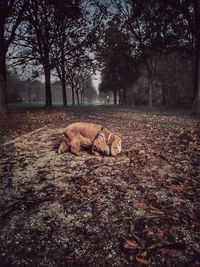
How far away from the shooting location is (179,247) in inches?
122

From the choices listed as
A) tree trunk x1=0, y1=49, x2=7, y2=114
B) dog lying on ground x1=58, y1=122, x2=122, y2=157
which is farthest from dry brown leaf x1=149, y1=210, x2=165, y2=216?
tree trunk x1=0, y1=49, x2=7, y2=114

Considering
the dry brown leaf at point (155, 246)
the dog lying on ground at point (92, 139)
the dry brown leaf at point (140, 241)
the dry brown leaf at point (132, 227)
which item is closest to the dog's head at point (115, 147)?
the dog lying on ground at point (92, 139)

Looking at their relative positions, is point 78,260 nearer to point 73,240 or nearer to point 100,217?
point 73,240

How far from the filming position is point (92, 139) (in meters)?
6.75

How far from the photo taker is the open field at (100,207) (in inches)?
118

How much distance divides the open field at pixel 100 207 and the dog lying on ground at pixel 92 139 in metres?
0.24

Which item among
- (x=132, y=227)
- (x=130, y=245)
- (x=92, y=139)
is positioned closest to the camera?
(x=130, y=245)

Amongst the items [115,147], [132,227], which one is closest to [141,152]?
[115,147]

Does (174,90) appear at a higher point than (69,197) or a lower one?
higher

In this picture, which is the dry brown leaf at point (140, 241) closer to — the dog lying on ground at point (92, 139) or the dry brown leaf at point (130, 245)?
the dry brown leaf at point (130, 245)

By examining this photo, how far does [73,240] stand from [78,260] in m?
0.39

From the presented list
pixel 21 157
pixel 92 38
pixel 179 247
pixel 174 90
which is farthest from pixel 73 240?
pixel 174 90

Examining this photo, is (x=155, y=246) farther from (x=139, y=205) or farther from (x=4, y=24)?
(x=4, y=24)

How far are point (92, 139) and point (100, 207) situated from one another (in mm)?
2887
